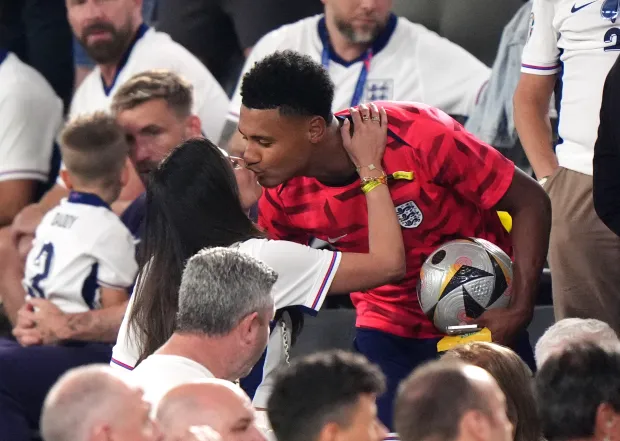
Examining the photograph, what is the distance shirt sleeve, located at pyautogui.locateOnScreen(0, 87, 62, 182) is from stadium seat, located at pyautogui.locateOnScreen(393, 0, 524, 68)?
1864 mm

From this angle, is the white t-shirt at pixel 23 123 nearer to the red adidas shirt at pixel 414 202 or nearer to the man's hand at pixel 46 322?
the man's hand at pixel 46 322

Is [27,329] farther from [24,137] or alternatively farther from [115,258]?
[24,137]

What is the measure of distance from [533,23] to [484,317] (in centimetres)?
130

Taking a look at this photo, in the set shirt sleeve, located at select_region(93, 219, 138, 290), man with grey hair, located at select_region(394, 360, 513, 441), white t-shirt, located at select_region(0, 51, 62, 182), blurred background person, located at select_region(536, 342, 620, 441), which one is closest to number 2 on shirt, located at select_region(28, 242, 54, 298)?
shirt sleeve, located at select_region(93, 219, 138, 290)

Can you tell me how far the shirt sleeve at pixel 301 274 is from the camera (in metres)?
4.03

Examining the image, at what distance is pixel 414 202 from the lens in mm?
4328

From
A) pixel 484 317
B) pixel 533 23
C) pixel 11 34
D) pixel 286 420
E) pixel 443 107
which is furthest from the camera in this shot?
pixel 11 34

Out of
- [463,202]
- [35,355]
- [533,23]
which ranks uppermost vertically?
[533,23]

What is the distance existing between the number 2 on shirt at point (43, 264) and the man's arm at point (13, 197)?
1.00 metres

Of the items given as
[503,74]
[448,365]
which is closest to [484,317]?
[448,365]

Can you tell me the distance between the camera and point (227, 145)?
612 cm

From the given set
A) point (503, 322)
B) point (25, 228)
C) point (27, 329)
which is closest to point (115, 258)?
point (27, 329)

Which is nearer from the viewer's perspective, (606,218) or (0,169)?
(606,218)

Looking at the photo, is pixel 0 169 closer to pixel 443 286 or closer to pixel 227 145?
pixel 227 145
